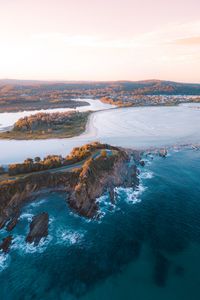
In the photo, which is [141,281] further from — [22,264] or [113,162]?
[113,162]

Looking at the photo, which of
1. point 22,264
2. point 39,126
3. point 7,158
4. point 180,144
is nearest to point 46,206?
point 22,264

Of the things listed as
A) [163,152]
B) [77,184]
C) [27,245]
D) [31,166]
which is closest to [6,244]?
[27,245]

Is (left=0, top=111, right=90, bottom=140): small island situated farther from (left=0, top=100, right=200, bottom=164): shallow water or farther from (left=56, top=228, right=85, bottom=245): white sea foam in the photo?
(left=56, top=228, right=85, bottom=245): white sea foam

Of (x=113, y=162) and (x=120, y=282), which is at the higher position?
(x=113, y=162)

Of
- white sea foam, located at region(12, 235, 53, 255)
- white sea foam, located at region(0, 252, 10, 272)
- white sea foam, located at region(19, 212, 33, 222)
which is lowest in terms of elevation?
white sea foam, located at region(0, 252, 10, 272)

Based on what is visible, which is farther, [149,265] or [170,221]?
[170,221]

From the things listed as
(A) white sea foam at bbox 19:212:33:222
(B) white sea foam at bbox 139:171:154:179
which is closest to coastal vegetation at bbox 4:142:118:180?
(B) white sea foam at bbox 139:171:154:179

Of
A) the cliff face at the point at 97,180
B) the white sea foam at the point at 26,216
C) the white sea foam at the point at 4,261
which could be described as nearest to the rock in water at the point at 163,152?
the cliff face at the point at 97,180

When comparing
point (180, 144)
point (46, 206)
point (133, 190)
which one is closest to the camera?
point (46, 206)
